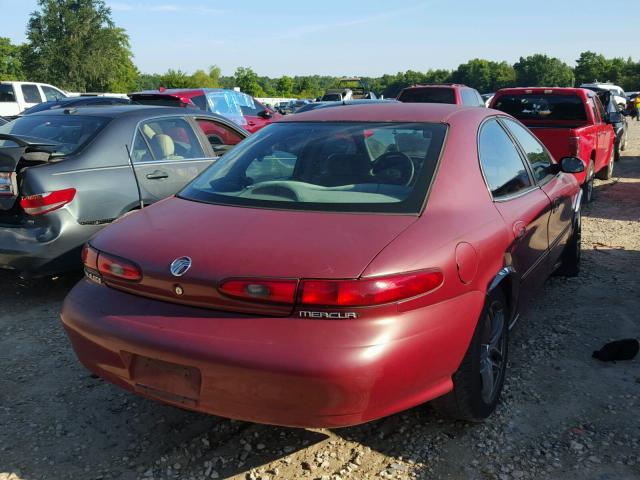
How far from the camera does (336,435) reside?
297cm

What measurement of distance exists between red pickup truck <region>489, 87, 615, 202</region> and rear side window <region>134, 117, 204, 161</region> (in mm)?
5027

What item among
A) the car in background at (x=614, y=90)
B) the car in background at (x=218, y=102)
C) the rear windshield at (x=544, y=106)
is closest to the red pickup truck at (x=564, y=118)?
the rear windshield at (x=544, y=106)

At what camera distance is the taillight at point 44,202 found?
4539 mm

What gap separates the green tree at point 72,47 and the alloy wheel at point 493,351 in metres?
65.0

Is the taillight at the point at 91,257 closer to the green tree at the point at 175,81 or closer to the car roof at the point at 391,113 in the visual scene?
the car roof at the point at 391,113

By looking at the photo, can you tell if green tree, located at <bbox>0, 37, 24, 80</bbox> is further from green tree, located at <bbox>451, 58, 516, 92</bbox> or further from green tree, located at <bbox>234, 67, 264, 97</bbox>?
green tree, located at <bbox>451, 58, 516, 92</bbox>

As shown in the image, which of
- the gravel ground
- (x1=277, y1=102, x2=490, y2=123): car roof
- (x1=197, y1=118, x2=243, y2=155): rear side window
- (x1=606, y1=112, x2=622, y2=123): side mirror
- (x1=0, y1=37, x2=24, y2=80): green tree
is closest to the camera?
the gravel ground

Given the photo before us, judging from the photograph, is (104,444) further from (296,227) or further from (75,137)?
(75,137)

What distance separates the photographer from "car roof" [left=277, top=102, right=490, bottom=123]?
3402mm

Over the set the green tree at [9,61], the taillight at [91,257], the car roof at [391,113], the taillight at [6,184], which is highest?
the car roof at [391,113]

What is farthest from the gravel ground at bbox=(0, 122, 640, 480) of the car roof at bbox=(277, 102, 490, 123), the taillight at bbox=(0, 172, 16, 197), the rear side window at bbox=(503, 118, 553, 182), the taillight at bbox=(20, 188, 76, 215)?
the car roof at bbox=(277, 102, 490, 123)

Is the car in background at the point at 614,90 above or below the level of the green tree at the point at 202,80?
above

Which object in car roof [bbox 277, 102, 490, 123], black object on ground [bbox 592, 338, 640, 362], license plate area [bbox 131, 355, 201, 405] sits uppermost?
car roof [bbox 277, 102, 490, 123]

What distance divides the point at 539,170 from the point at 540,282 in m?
0.80
